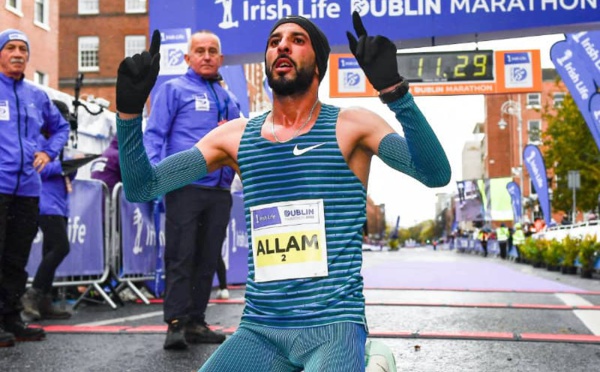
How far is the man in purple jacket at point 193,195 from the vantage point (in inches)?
198

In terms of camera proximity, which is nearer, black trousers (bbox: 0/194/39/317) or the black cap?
the black cap

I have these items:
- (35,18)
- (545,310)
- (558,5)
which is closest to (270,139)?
(545,310)

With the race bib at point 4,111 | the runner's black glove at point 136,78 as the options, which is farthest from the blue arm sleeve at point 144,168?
the race bib at point 4,111

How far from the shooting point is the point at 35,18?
32.9 m

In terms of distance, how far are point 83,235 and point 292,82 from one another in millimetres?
6162

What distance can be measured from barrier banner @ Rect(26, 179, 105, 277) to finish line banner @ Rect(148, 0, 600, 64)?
3.00 m

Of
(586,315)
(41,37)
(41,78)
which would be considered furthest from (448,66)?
(41,78)

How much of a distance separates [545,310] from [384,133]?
5772 mm

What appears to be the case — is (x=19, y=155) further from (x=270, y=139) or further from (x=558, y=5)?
(x=558, y=5)

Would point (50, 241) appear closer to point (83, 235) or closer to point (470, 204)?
point (83, 235)

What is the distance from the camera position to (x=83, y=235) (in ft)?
26.9

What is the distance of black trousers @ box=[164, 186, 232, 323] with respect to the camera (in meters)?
4.99

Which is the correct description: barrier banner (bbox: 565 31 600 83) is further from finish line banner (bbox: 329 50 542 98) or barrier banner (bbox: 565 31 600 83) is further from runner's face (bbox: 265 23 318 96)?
runner's face (bbox: 265 23 318 96)

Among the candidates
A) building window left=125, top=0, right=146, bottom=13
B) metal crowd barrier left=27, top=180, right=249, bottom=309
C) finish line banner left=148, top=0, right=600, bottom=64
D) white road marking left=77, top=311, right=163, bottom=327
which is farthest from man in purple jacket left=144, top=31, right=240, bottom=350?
building window left=125, top=0, right=146, bottom=13
